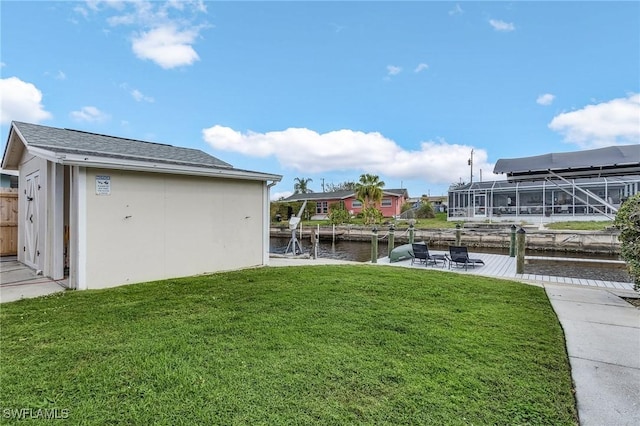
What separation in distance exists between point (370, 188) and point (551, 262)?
64.9 ft

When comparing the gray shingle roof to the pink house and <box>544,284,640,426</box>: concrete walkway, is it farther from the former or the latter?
the pink house

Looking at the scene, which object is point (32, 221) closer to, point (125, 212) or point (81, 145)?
point (81, 145)

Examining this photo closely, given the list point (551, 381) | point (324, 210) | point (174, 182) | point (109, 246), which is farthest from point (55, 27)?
point (324, 210)

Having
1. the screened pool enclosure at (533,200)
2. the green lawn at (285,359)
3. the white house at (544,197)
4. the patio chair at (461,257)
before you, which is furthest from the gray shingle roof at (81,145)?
the screened pool enclosure at (533,200)

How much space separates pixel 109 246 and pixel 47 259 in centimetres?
175

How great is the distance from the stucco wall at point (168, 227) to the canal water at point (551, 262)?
828cm

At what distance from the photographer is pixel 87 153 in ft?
19.5

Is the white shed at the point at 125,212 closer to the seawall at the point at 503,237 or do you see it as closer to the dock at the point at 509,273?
the dock at the point at 509,273

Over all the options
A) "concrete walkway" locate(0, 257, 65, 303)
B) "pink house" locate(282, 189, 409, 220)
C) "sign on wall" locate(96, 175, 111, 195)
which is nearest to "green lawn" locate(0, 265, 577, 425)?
"concrete walkway" locate(0, 257, 65, 303)

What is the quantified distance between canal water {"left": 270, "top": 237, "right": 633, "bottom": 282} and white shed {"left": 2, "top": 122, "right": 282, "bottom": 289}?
8.43m

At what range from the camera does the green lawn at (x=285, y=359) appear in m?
2.26

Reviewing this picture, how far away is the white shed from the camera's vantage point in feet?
18.9

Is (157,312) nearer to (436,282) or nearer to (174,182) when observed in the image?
(174,182)

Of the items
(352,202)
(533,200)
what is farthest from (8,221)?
(352,202)
